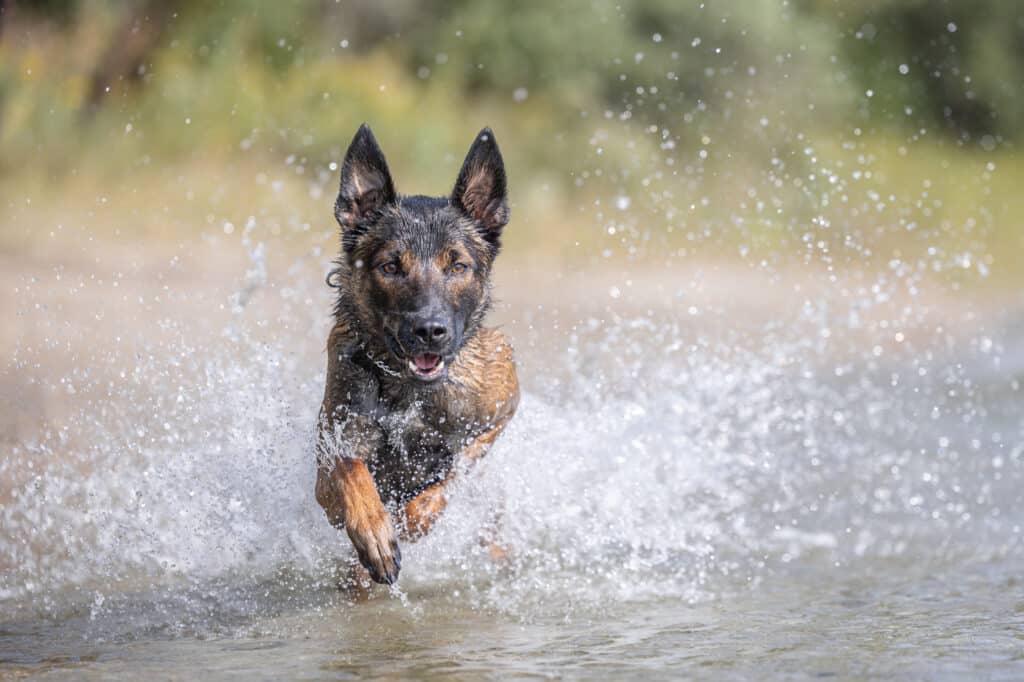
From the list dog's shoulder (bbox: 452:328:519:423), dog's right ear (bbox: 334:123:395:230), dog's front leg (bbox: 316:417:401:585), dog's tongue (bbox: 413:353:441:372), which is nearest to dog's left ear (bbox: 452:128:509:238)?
dog's right ear (bbox: 334:123:395:230)

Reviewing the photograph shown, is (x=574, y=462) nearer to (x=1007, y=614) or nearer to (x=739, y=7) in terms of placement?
(x=1007, y=614)

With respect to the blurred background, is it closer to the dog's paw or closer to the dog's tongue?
the dog's tongue

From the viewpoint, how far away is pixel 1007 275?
18.1 metres

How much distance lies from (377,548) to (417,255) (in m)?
1.22

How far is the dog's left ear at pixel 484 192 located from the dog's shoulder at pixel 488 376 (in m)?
0.46

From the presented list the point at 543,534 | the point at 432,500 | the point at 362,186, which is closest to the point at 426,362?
the point at 432,500

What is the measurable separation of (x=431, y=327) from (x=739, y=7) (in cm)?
1469

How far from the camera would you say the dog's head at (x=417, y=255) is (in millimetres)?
5293

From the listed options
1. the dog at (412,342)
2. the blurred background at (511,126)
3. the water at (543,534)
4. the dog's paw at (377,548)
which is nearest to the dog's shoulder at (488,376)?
the dog at (412,342)

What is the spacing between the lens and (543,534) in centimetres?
648

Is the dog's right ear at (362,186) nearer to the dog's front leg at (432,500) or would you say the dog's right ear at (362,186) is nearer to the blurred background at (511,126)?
the dog's front leg at (432,500)

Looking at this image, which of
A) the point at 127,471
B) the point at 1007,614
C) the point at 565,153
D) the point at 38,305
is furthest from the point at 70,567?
the point at 565,153

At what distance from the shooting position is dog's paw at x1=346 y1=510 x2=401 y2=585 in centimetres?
484

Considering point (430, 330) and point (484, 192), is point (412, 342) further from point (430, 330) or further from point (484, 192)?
point (484, 192)
